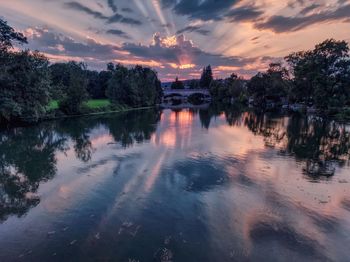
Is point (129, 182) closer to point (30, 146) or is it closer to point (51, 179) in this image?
point (51, 179)

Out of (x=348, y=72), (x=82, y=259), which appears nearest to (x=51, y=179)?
(x=82, y=259)

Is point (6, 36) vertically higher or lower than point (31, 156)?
higher

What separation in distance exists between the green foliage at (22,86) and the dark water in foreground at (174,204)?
16450 mm

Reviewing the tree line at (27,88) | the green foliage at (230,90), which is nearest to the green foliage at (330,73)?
the tree line at (27,88)

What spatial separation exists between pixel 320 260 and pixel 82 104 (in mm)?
67827

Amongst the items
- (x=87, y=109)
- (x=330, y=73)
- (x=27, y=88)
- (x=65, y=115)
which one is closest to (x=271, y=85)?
(x=330, y=73)

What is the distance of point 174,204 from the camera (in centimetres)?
1434

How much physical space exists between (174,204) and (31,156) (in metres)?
18.0

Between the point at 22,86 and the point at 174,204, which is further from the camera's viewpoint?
the point at 22,86

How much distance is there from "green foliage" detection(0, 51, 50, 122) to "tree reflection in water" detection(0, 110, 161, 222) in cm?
439

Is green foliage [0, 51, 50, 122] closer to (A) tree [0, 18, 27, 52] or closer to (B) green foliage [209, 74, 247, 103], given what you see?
(A) tree [0, 18, 27, 52]

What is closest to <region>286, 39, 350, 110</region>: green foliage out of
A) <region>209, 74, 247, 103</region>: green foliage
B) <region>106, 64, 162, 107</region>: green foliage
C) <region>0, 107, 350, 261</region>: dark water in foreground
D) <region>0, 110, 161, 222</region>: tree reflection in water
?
<region>0, 107, 350, 261</region>: dark water in foreground

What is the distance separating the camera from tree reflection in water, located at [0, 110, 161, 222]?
1516 cm

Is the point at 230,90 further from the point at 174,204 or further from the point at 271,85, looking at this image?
the point at 174,204
